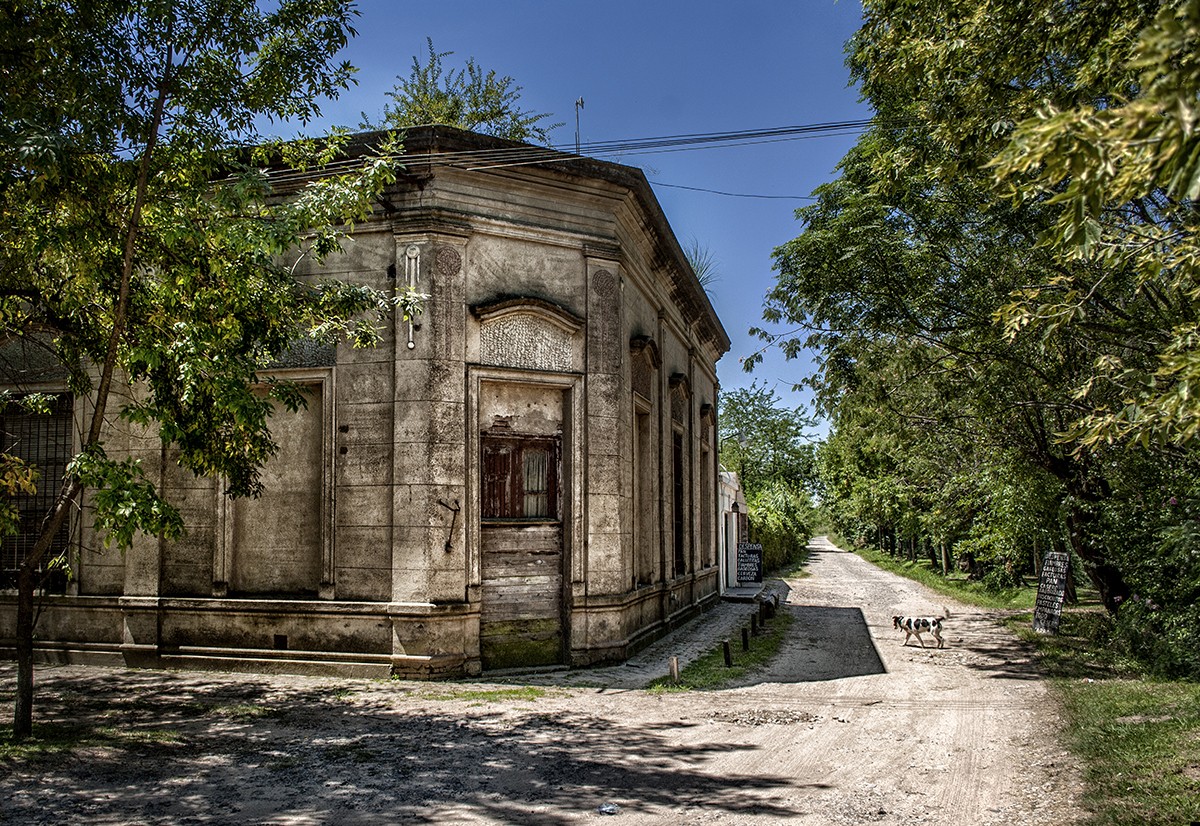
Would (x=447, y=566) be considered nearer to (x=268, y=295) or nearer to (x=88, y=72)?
(x=268, y=295)

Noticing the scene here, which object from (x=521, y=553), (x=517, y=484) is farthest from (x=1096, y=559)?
(x=517, y=484)

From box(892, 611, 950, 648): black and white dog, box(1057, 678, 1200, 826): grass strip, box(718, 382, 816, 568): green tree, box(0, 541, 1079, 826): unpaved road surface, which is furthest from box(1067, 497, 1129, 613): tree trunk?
box(718, 382, 816, 568): green tree

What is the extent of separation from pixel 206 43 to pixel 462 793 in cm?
716

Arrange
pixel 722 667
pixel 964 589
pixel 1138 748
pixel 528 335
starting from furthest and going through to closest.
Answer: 1. pixel 964 589
2. pixel 722 667
3. pixel 528 335
4. pixel 1138 748

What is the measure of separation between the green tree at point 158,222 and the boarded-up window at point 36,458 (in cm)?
403

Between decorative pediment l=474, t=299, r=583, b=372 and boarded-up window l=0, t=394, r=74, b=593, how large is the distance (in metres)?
6.49

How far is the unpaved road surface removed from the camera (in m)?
6.02

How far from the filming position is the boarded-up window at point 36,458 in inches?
491

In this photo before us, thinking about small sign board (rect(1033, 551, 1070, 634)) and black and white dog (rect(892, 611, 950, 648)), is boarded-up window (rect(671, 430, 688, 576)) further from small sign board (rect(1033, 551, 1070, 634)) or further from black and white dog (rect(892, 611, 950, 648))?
small sign board (rect(1033, 551, 1070, 634))

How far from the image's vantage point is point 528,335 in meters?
11.5

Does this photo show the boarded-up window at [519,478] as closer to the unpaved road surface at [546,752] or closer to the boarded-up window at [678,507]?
the unpaved road surface at [546,752]

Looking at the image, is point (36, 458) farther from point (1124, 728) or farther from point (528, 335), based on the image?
point (1124, 728)

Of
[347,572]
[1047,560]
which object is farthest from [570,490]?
[1047,560]

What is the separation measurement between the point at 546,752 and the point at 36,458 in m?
9.67
